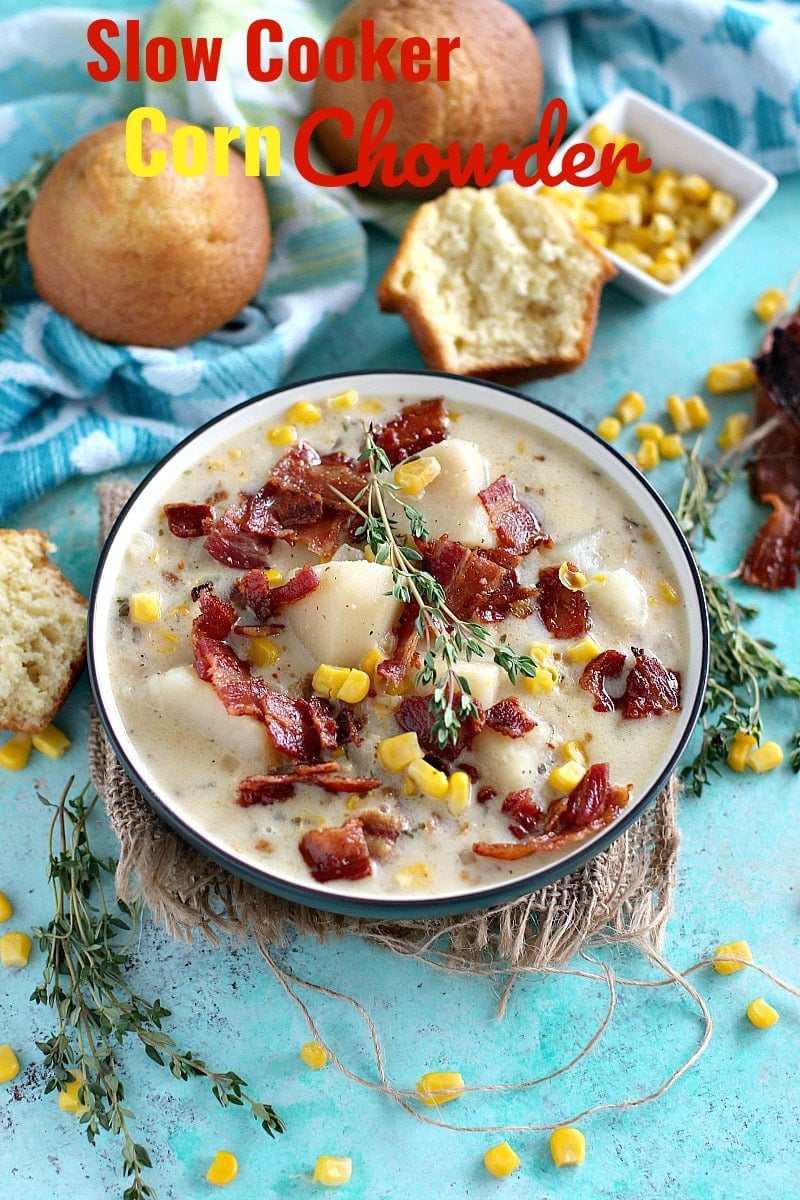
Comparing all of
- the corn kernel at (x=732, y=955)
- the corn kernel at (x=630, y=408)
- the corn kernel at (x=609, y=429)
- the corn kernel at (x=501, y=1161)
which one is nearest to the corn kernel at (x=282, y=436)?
the corn kernel at (x=609, y=429)

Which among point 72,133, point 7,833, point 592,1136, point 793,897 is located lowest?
point 7,833

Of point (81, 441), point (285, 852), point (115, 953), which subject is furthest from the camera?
point (81, 441)

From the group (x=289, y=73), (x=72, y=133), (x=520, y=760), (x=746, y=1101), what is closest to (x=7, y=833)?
(x=520, y=760)

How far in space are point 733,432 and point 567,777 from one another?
2.02 metres

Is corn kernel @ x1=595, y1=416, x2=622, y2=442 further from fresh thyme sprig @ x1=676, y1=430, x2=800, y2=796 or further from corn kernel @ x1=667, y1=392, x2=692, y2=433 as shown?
fresh thyme sprig @ x1=676, y1=430, x2=800, y2=796

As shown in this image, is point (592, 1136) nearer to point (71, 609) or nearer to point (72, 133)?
point (71, 609)

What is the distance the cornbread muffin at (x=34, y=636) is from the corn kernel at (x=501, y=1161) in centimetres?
191

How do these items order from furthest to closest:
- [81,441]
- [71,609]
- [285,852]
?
[81,441], [71,609], [285,852]

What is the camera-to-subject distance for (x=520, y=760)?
3234mm

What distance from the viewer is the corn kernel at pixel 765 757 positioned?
12.9 feet

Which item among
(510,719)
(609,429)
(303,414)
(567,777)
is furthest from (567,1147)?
(609,429)

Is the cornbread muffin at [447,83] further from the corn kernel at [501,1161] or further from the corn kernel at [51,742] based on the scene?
the corn kernel at [501,1161]

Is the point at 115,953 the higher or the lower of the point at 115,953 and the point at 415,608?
the lower

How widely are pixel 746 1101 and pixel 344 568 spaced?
1.98m
